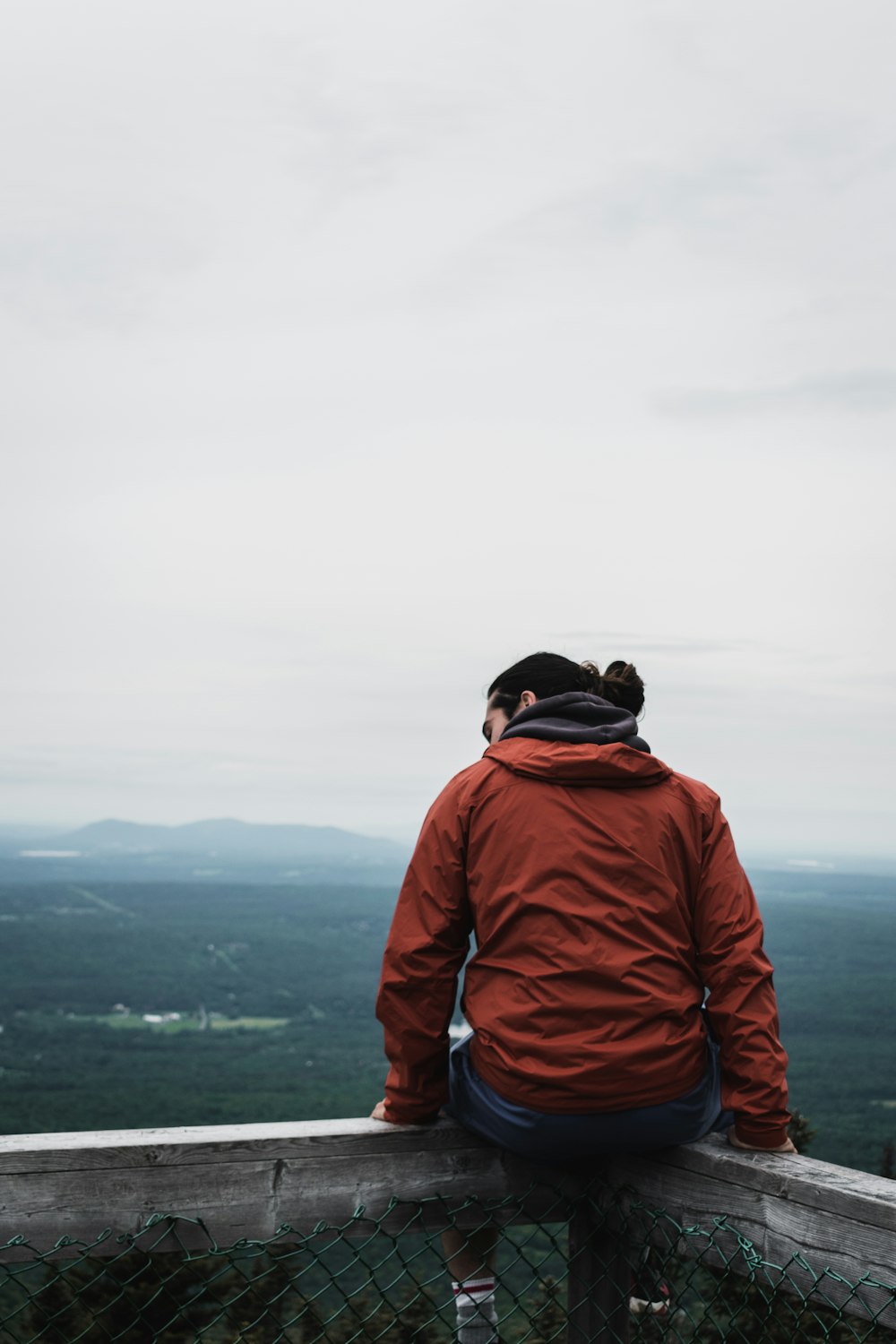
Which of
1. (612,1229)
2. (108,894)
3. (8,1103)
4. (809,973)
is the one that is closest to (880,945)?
(809,973)

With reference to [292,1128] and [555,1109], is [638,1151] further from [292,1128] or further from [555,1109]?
[292,1128]

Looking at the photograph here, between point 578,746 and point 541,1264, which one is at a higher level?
point 578,746

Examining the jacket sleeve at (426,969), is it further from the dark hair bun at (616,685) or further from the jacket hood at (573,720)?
the dark hair bun at (616,685)

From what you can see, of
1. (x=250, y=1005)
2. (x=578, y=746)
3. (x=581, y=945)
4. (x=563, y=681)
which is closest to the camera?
(x=581, y=945)

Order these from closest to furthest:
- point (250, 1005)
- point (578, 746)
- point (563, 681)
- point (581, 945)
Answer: point (581, 945), point (578, 746), point (563, 681), point (250, 1005)

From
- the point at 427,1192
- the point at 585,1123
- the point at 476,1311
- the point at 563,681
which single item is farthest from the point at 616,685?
the point at 476,1311

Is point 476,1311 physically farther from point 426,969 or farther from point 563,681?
point 563,681

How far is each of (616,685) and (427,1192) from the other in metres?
1.07

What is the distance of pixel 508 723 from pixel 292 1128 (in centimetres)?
92

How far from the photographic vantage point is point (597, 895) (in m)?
2.14

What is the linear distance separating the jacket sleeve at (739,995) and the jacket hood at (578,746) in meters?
0.19

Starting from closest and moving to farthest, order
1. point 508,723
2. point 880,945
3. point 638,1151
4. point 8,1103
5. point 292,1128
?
1. point 292,1128
2. point 638,1151
3. point 508,723
4. point 8,1103
5. point 880,945

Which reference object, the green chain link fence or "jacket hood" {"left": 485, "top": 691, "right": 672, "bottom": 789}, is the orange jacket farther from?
the green chain link fence

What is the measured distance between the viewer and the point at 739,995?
2.13 m
